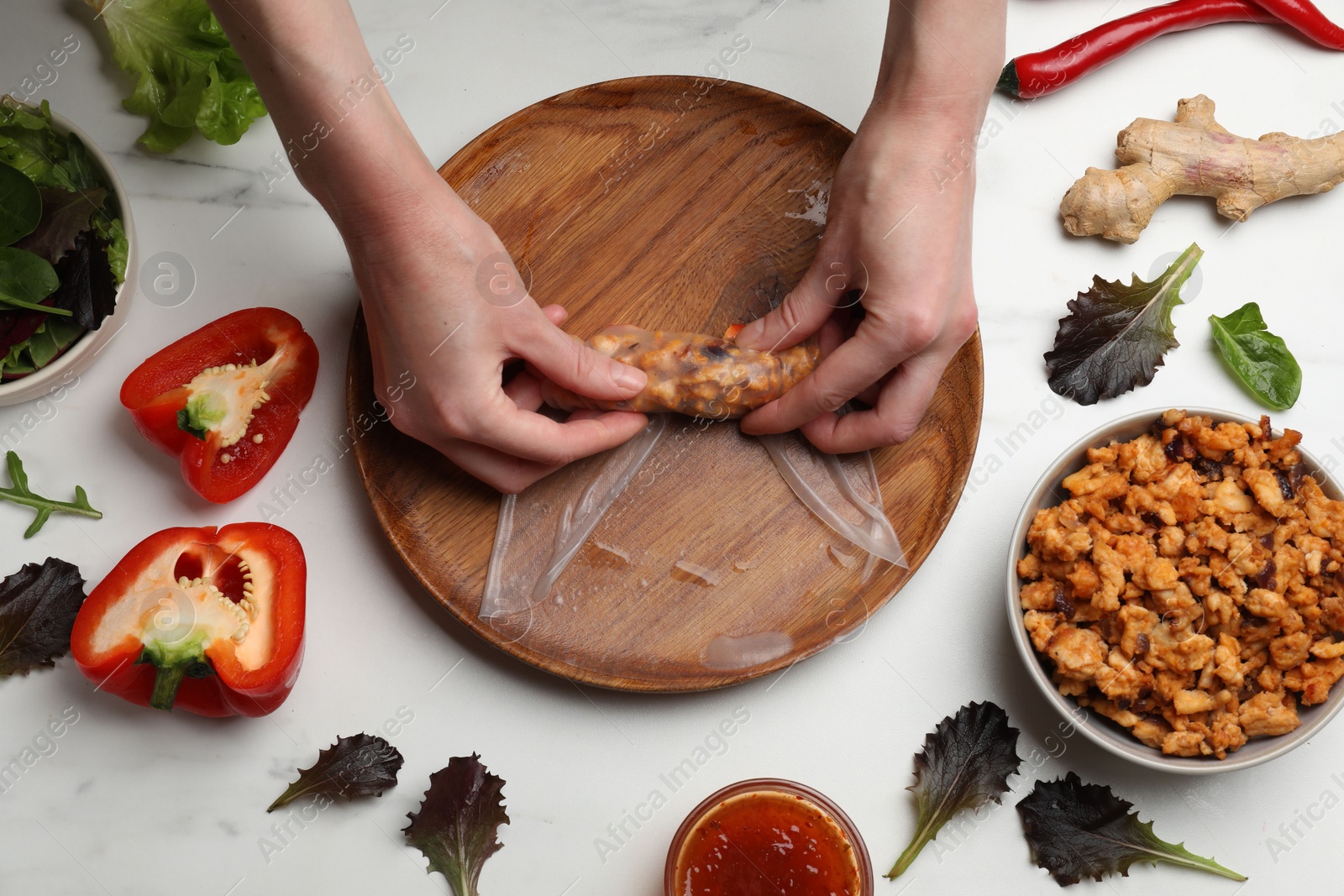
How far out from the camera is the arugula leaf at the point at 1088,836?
188 centimetres

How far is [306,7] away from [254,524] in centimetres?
98

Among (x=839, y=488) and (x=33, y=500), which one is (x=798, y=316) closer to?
(x=839, y=488)

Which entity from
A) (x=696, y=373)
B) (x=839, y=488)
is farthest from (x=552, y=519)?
(x=839, y=488)

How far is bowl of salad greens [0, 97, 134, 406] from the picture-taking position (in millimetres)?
1811

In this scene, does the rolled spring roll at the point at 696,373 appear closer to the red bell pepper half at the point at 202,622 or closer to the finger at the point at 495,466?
the finger at the point at 495,466

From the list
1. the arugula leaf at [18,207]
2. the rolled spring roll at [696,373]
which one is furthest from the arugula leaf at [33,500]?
the rolled spring roll at [696,373]

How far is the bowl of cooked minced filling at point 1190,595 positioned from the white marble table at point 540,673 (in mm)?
244

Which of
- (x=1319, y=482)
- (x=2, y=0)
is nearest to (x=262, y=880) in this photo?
(x=2, y=0)

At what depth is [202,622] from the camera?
182 centimetres

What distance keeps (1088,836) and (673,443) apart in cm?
112

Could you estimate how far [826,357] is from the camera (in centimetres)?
182

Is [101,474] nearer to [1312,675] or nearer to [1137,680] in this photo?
[1137,680]

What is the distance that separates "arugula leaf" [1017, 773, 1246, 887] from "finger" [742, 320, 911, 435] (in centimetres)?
88

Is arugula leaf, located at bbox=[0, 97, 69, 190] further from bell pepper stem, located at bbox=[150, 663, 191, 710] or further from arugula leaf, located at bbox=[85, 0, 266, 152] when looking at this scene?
bell pepper stem, located at bbox=[150, 663, 191, 710]
